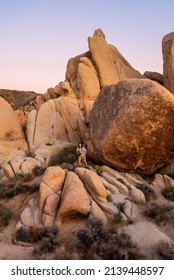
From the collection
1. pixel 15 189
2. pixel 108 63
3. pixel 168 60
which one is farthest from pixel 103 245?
Answer: pixel 108 63

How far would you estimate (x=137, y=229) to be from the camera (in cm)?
1523

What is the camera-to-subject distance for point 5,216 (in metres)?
16.7

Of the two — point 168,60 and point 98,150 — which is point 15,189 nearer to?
point 98,150

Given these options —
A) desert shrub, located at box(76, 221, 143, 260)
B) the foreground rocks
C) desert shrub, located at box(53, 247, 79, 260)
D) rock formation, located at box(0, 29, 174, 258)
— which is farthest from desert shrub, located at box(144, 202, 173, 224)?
desert shrub, located at box(53, 247, 79, 260)

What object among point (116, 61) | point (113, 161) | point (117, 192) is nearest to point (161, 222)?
point (117, 192)

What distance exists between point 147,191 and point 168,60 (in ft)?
38.2

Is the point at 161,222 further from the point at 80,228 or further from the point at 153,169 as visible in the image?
the point at 153,169

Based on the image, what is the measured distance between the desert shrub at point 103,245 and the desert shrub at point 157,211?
2682mm

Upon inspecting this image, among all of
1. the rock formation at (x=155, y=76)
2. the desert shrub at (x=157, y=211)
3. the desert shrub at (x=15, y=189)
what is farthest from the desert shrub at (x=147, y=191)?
the rock formation at (x=155, y=76)

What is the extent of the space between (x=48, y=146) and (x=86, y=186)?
7905 mm

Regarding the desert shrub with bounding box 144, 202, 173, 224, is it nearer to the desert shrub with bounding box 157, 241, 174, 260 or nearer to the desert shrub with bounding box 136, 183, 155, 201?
the desert shrub with bounding box 136, 183, 155, 201

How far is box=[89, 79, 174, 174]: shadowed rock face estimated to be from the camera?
1964 centimetres

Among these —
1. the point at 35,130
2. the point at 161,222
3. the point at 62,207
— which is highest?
the point at 35,130
